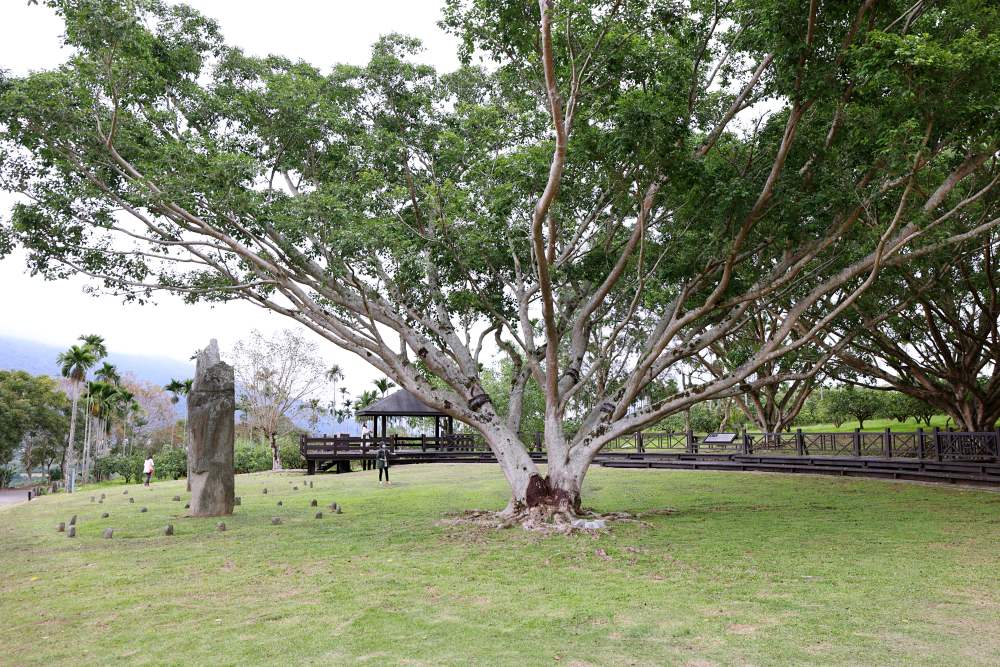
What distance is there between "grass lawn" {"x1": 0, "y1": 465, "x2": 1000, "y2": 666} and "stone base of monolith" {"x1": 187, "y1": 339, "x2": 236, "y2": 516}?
569mm

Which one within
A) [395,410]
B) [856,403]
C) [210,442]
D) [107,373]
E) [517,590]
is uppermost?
[107,373]

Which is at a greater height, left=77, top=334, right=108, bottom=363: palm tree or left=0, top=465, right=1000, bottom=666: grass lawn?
left=77, top=334, right=108, bottom=363: palm tree

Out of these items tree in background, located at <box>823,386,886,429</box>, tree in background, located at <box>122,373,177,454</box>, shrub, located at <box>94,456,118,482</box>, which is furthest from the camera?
tree in background, located at <box>122,373,177,454</box>

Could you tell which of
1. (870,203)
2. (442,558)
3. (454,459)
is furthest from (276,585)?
(454,459)

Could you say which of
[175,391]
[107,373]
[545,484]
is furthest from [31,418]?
[545,484]

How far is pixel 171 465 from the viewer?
32125 millimetres

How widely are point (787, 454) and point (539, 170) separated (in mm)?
15595

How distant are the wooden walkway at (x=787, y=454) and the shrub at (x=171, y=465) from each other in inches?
356

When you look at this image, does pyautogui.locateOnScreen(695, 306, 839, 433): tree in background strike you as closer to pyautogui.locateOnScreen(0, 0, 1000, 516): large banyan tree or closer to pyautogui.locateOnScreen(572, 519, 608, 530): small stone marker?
pyautogui.locateOnScreen(0, 0, 1000, 516): large banyan tree

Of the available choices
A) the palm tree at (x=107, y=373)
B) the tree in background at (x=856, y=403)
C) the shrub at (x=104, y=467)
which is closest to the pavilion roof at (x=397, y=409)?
the shrub at (x=104, y=467)

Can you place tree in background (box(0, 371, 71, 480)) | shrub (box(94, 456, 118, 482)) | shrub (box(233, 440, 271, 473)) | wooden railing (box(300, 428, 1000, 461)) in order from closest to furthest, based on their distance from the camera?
1. wooden railing (box(300, 428, 1000, 461))
2. shrub (box(233, 440, 271, 473))
3. shrub (box(94, 456, 118, 482))
4. tree in background (box(0, 371, 71, 480))

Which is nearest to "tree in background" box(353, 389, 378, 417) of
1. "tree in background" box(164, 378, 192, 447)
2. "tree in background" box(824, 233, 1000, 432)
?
"tree in background" box(164, 378, 192, 447)

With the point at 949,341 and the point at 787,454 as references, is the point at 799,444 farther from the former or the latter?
the point at 949,341

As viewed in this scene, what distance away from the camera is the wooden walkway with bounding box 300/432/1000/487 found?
618 inches
